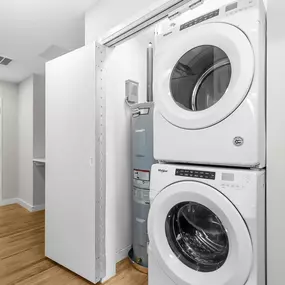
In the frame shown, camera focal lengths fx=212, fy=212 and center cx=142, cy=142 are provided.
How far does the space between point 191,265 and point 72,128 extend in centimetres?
135

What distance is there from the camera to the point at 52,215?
2.01m

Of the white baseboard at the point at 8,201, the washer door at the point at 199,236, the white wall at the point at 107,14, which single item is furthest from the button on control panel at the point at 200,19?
the white baseboard at the point at 8,201

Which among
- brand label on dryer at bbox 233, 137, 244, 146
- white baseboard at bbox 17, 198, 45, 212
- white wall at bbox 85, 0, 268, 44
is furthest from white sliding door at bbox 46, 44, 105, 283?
white baseboard at bbox 17, 198, 45, 212

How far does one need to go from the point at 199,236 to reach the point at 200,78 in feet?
3.09

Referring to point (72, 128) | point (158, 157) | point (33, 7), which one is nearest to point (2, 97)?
point (33, 7)

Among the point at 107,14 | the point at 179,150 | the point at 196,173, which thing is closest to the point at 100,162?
the point at 179,150

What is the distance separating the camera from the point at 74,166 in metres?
1.81

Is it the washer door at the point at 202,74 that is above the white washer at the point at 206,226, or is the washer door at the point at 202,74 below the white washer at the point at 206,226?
above

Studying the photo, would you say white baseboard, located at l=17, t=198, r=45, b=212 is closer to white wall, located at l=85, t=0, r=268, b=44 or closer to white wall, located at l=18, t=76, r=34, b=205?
white wall, located at l=18, t=76, r=34, b=205

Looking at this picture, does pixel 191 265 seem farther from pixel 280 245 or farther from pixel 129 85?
pixel 129 85

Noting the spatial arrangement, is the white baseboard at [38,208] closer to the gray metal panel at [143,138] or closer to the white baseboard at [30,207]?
the white baseboard at [30,207]

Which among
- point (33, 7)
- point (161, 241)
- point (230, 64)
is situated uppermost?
point (33, 7)

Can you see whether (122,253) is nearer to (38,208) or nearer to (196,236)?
(196,236)

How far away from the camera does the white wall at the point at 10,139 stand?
4031 mm
